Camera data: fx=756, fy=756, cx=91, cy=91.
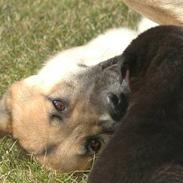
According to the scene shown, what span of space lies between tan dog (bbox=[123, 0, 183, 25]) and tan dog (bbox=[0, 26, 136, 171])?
0.43 m

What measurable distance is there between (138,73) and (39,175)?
0.98 m

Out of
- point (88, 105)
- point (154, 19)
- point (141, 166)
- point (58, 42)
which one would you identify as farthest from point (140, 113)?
point (58, 42)

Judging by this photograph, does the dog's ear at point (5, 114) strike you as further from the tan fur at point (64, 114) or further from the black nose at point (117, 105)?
the black nose at point (117, 105)

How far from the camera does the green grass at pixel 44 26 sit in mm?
6246

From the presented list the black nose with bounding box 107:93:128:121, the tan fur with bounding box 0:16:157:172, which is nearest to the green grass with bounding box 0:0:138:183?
the tan fur with bounding box 0:16:157:172

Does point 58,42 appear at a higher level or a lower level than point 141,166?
lower

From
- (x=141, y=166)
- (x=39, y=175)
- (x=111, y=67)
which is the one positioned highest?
(x=141, y=166)

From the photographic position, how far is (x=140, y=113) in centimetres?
371

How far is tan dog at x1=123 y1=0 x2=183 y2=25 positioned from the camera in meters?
4.96

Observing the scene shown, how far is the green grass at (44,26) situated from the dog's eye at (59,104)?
0.93m

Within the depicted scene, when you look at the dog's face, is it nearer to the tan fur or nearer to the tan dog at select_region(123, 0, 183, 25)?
the tan fur

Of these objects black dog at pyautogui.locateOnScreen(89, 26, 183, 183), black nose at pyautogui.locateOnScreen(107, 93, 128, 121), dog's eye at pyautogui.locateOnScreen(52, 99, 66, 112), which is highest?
black dog at pyautogui.locateOnScreen(89, 26, 183, 183)

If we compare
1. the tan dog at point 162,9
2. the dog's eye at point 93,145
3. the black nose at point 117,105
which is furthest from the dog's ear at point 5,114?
the tan dog at point 162,9

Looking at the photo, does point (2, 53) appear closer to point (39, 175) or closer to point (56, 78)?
point (56, 78)
